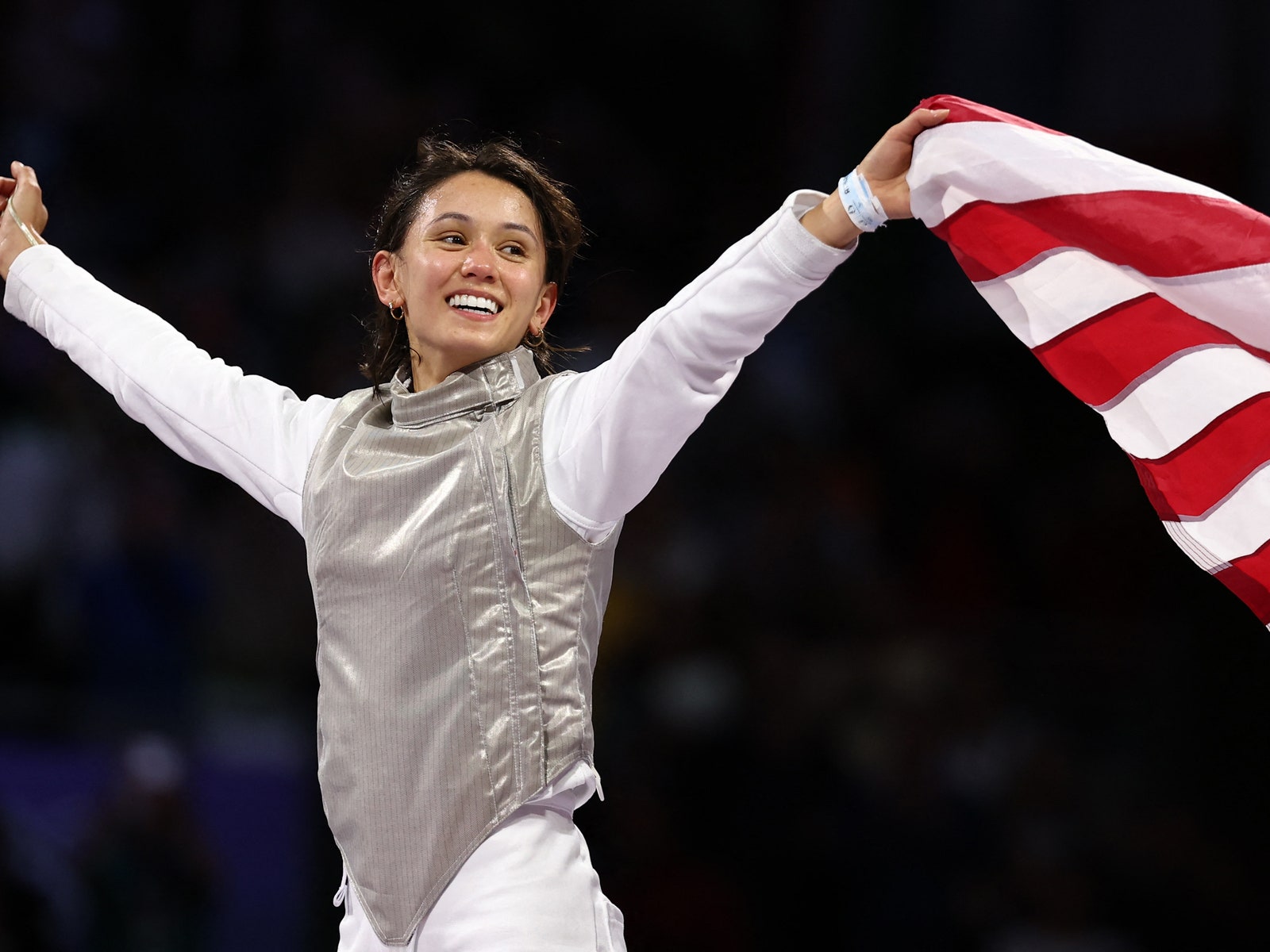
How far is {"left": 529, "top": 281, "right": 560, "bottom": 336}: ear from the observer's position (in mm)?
2012

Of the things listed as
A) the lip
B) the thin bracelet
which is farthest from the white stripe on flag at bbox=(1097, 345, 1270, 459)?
the thin bracelet

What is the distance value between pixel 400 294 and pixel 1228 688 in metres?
2.48

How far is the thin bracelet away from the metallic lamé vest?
87cm

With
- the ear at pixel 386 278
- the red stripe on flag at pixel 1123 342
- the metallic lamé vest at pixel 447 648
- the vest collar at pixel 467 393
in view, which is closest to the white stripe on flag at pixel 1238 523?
the red stripe on flag at pixel 1123 342

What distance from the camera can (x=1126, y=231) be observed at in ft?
5.73

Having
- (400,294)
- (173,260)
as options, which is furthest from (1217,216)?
(173,260)

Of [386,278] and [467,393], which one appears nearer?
[467,393]

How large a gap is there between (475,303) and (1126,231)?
Answer: 82 cm

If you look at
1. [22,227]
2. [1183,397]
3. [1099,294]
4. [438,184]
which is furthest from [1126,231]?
[22,227]

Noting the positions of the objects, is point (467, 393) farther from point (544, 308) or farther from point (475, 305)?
point (544, 308)

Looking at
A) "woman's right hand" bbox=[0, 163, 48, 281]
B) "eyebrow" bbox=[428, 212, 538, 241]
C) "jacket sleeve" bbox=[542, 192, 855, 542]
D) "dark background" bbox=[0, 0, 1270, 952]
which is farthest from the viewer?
"dark background" bbox=[0, 0, 1270, 952]

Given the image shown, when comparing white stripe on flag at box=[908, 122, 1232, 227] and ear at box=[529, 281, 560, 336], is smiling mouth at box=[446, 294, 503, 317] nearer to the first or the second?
ear at box=[529, 281, 560, 336]

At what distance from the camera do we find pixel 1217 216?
5.63 ft

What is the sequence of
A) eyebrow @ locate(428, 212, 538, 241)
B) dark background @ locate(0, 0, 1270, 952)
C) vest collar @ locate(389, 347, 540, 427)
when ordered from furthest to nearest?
dark background @ locate(0, 0, 1270, 952) → eyebrow @ locate(428, 212, 538, 241) → vest collar @ locate(389, 347, 540, 427)
